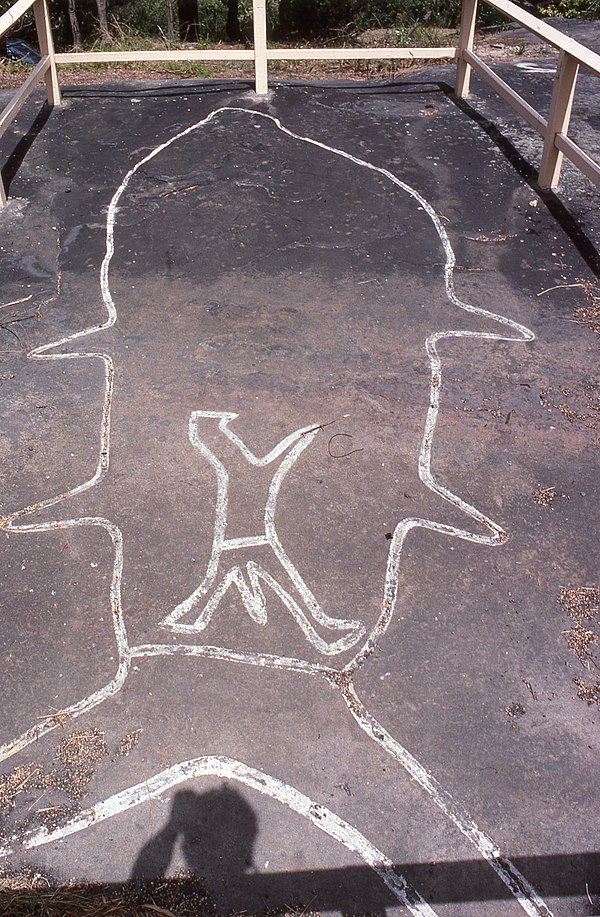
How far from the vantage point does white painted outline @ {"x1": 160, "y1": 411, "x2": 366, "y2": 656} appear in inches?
126

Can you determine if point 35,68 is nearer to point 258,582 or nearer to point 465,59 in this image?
point 465,59

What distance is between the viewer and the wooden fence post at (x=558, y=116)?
5.64 meters

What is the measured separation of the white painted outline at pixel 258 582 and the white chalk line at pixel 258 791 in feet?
1.93

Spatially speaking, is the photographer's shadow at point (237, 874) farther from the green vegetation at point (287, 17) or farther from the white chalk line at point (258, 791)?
the green vegetation at point (287, 17)

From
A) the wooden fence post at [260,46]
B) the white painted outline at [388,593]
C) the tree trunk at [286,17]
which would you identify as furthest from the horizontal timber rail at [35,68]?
the tree trunk at [286,17]

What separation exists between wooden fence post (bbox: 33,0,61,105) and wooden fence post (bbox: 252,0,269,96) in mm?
1988

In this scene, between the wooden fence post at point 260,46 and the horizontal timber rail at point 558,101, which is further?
the wooden fence post at point 260,46

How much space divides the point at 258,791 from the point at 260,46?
23.8 ft

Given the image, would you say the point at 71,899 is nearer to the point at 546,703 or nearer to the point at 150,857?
the point at 150,857

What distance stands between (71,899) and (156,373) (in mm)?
2833

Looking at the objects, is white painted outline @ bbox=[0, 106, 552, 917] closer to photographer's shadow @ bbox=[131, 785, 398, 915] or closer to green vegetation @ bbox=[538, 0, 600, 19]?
photographer's shadow @ bbox=[131, 785, 398, 915]

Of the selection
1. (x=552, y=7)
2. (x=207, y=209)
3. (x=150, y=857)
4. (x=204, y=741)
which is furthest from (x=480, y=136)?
(x=552, y=7)

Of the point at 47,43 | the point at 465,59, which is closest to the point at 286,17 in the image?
the point at 465,59

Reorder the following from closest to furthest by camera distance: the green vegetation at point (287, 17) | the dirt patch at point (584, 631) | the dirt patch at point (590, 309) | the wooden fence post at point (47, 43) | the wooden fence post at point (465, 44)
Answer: the dirt patch at point (584, 631) → the dirt patch at point (590, 309) → the wooden fence post at point (47, 43) → the wooden fence post at point (465, 44) → the green vegetation at point (287, 17)
